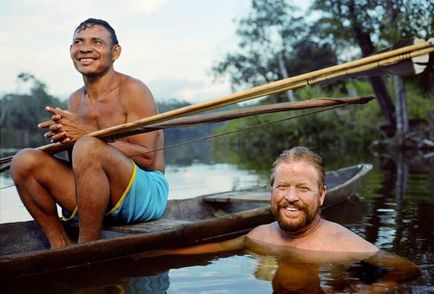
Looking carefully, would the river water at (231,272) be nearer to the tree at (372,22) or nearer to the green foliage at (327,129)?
the tree at (372,22)

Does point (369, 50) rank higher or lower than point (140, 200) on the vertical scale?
higher

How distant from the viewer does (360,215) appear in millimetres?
5801

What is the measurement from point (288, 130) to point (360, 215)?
19.8m

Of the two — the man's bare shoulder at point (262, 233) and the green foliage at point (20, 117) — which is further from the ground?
the green foliage at point (20, 117)

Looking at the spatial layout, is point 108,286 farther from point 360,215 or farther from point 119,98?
point 360,215

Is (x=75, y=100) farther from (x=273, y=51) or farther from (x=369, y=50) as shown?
(x=273, y=51)

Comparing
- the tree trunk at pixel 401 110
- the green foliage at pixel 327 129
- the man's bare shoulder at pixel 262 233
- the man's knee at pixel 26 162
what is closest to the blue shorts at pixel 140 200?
the man's knee at pixel 26 162

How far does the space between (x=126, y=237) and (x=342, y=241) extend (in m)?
Result: 1.30

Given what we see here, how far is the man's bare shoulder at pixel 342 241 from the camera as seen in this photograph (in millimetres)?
3273

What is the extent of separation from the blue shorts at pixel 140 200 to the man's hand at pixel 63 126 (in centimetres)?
42

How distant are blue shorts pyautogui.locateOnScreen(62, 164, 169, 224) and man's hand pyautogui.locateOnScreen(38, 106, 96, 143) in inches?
16.7

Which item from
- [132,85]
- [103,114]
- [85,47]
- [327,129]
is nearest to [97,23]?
[85,47]

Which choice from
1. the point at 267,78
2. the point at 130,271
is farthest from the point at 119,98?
the point at 267,78

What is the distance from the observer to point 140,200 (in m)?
3.89
